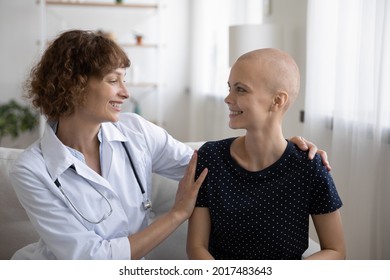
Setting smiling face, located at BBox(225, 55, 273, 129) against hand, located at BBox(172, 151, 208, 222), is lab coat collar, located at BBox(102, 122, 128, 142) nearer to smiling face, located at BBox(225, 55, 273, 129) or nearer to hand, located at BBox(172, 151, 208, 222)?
hand, located at BBox(172, 151, 208, 222)

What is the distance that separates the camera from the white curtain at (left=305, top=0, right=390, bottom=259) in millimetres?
2117

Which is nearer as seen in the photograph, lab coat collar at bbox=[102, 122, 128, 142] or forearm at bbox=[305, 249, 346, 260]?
forearm at bbox=[305, 249, 346, 260]

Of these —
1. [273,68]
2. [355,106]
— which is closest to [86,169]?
[273,68]

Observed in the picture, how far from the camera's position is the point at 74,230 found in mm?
A: 1390

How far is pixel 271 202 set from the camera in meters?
1.46

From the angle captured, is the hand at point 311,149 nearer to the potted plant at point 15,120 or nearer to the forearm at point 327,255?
the forearm at point 327,255

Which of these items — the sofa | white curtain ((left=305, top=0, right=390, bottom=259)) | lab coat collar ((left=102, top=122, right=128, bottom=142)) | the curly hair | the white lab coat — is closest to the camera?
the white lab coat

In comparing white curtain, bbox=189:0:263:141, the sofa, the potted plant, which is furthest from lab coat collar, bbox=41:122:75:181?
the potted plant

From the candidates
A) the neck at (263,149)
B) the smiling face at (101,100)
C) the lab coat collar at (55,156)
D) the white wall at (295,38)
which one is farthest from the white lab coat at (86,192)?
the white wall at (295,38)

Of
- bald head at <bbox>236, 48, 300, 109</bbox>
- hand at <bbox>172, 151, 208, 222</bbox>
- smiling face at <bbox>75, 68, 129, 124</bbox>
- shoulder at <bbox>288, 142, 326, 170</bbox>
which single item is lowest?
hand at <bbox>172, 151, 208, 222</bbox>

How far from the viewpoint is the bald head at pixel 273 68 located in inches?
55.9
